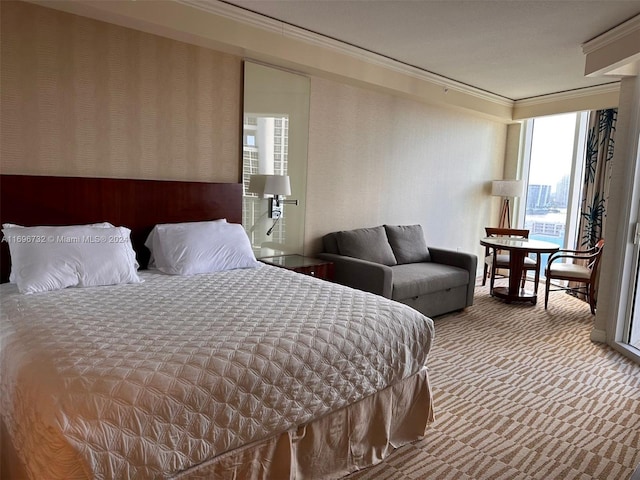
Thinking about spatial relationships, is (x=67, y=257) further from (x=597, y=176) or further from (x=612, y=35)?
(x=597, y=176)

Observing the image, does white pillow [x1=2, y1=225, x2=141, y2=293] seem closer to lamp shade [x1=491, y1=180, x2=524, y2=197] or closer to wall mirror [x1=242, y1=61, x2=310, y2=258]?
wall mirror [x1=242, y1=61, x2=310, y2=258]

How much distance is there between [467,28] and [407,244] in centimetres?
221

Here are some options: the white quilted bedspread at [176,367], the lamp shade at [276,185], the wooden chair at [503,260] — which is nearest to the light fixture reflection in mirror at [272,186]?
the lamp shade at [276,185]

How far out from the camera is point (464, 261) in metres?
4.66

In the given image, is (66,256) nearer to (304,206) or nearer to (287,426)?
(287,426)

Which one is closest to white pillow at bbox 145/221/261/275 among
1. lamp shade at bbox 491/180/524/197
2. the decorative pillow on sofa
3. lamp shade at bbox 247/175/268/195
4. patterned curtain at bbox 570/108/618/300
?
lamp shade at bbox 247/175/268/195

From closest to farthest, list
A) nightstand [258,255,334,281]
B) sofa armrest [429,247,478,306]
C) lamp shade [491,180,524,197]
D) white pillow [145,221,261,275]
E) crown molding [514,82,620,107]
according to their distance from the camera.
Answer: white pillow [145,221,261,275] → nightstand [258,255,334,281] → sofa armrest [429,247,478,306] → crown molding [514,82,620,107] → lamp shade [491,180,524,197]

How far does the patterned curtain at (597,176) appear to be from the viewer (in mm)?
5273

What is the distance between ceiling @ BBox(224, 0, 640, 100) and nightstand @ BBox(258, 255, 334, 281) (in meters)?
1.93

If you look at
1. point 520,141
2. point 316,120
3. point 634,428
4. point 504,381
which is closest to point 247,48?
point 316,120

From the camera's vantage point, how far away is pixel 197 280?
281cm

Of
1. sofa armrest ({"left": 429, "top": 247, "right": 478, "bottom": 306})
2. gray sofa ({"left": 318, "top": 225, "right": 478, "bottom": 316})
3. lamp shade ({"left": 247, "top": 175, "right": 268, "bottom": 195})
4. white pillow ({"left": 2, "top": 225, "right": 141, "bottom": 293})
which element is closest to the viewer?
white pillow ({"left": 2, "top": 225, "right": 141, "bottom": 293})

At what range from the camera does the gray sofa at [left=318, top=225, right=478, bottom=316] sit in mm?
3900

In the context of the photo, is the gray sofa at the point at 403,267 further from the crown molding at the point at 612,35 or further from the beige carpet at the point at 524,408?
the crown molding at the point at 612,35
